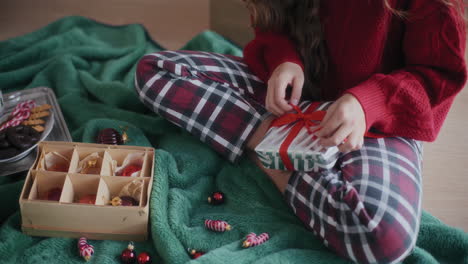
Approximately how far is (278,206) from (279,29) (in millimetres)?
357

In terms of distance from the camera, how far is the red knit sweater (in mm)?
697

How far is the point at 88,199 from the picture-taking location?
0.73 meters

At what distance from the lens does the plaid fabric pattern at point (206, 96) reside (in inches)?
34.6

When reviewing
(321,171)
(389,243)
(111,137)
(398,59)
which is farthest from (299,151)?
(111,137)

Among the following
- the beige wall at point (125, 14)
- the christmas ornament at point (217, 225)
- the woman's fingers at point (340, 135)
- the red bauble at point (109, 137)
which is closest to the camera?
the woman's fingers at point (340, 135)

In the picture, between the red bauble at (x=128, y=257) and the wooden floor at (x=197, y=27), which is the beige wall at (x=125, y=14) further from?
the red bauble at (x=128, y=257)

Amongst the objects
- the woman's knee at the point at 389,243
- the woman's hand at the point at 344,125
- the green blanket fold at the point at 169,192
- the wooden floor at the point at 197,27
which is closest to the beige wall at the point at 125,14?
the wooden floor at the point at 197,27

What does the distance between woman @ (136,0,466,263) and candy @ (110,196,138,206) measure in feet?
0.74

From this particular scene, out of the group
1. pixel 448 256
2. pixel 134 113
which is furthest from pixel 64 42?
pixel 448 256

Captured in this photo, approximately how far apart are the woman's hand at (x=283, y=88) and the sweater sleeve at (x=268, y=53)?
0.05 meters

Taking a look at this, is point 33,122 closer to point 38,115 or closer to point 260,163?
point 38,115

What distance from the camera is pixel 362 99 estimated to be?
0.67m

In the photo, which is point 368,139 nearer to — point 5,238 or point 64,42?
point 5,238

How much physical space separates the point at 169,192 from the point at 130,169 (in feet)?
0.27
